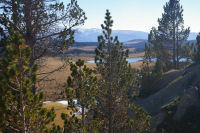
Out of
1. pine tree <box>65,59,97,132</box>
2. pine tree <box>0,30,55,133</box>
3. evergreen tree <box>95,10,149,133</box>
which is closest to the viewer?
pine tree <box>0,30,55,133</box>

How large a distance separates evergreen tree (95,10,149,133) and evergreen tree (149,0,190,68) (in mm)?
25271

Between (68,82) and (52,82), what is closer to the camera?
(68,82)

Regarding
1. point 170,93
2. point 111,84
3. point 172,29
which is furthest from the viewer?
point 172,29

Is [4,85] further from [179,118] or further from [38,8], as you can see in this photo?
[179,118]

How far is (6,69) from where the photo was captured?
16.4 ft

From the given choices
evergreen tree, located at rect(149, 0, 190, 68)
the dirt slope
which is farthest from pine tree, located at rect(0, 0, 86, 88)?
evergreen tree, located at rect(149, 0, 190, 68)

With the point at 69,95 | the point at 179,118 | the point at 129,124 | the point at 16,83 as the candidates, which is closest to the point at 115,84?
the point at 129,124

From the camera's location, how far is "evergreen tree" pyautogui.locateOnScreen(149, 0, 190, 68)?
3402 centimetres

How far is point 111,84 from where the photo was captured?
38.3 ft

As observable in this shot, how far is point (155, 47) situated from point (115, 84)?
26.2 metres

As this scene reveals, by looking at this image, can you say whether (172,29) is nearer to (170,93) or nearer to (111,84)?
(170,93)

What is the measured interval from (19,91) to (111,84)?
691 centimetres

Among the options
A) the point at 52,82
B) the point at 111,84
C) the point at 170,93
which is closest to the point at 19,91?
the point at 111,84

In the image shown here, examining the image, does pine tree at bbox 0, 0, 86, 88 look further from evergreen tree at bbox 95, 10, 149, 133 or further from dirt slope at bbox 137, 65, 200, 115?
dirt slope at bbox 137, 65, 200, 115
